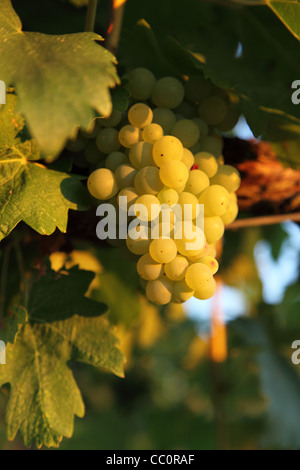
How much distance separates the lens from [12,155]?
713 mm

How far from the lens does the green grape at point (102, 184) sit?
705 millimetres

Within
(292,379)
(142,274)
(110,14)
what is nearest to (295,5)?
(110,14)

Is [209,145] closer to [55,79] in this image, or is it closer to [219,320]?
[55,79]

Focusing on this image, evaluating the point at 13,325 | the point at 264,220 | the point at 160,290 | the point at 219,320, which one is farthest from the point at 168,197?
the point at 219,320

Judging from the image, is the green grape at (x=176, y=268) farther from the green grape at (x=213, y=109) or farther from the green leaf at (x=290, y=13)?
the green leaf at (x=290, y=13)

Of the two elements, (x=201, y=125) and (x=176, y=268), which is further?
(x=201, y=125)

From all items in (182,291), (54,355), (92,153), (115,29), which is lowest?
(54,355)

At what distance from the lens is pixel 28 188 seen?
0.69 meters

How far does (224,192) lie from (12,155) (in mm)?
320

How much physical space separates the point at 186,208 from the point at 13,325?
12.9 inches

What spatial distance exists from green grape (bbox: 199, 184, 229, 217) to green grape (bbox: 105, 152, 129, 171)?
5.4 inches

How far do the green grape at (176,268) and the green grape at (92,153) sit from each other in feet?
0.75

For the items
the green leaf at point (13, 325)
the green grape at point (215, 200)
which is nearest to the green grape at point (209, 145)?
the green grape at point (215, 200)

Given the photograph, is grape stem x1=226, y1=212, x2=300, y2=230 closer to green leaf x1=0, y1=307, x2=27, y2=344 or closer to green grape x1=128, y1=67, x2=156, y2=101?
green grape x1=128, y1=67, x2=156, y2=101
